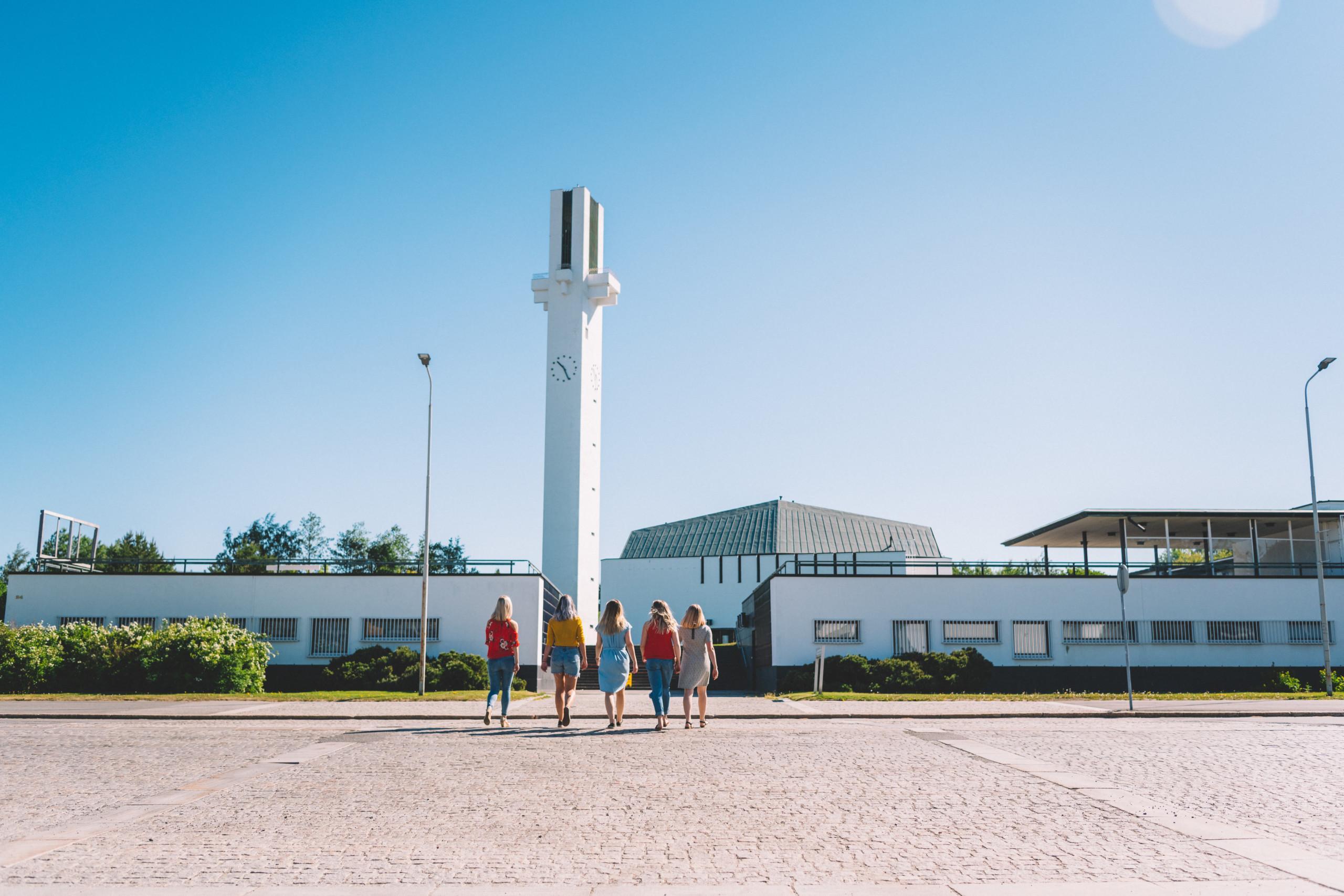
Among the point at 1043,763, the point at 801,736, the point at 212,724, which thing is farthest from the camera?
the point at 212,724

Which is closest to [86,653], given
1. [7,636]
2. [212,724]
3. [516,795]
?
[7,636]

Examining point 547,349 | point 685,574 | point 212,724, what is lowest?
point 212,724

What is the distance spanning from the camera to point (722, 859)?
20.0ft

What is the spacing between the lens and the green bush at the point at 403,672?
Answer: 1072 inches

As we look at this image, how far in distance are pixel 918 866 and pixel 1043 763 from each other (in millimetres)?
5350

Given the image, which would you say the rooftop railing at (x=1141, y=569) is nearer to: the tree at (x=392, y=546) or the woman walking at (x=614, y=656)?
the woman walking at (x=614, y=656)

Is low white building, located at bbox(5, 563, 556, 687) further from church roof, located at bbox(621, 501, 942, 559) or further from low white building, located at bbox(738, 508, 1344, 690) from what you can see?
church roof, located at bbox(621, 501, 942, 559)

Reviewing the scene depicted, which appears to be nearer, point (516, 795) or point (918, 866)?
point (918, 866)

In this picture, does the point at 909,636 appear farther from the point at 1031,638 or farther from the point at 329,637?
the point at 329,637

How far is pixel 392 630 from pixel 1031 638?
18627 mm

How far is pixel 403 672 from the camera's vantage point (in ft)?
90.5

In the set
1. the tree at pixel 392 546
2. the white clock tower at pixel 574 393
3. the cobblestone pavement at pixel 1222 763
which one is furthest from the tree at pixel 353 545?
the cobblestone pavement at pixel 1222 763

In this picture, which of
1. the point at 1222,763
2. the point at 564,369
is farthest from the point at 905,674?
the point at 564,369

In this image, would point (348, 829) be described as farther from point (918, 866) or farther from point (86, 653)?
point (86, 653)
